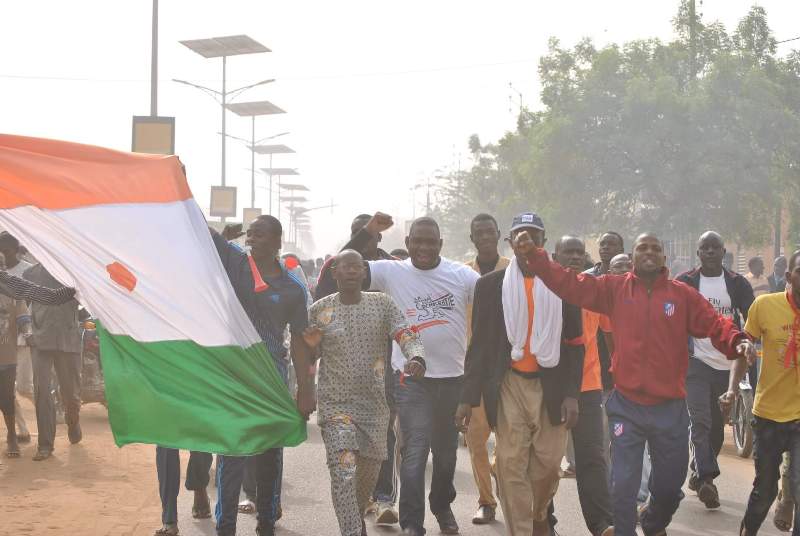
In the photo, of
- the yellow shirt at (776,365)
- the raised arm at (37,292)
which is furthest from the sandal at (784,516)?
the raised arm at (37,292)

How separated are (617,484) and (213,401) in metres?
2.33

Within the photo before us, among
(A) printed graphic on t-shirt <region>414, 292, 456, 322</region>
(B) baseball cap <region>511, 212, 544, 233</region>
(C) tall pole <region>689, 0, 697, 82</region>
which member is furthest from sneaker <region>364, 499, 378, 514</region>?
(C) tall pole <region>689, 0, 697, 82</region>

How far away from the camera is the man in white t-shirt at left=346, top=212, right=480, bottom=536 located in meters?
8.32

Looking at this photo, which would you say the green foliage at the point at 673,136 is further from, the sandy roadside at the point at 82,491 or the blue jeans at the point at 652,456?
the blue jeans at the point at 652,456

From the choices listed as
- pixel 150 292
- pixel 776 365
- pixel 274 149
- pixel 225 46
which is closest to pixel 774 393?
pixel 776 365

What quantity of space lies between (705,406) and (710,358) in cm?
37

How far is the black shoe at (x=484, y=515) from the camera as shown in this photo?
899 centimetres

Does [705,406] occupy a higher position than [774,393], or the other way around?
[774,393]

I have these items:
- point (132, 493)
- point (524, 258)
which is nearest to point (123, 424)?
point (524, 258)

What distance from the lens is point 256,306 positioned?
26.6 ft

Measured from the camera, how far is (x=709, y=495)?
31.2 feet

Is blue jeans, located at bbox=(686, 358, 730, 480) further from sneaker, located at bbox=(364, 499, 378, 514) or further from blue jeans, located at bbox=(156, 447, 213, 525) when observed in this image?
blue jeans, located at bbox=(156, 447, 213, 525)

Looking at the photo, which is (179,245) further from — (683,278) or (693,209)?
(693,209)

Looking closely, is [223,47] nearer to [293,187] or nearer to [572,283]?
[572,283]
